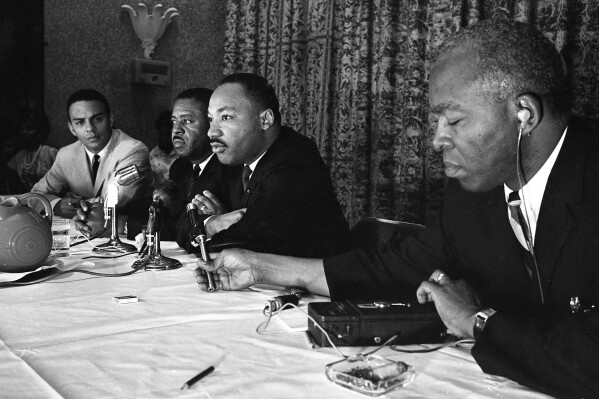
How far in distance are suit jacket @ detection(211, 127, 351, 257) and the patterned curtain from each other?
1.24 metres

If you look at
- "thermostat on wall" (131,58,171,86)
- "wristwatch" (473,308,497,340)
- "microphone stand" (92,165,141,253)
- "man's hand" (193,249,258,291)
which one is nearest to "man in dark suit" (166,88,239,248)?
"microphone stand" (92,165,141,253)

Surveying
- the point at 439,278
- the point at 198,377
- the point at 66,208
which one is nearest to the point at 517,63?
the point at 439,278

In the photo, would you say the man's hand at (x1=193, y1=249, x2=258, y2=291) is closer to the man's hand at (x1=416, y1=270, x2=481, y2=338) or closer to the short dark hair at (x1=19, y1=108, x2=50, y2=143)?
the man's hand at (x1=416, y1=270, x2=481, y2=338)

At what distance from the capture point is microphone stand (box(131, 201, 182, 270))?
2029 mm

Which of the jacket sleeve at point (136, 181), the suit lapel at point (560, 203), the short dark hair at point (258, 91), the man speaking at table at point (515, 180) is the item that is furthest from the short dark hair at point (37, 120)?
the suit lapel at point (560, 203)

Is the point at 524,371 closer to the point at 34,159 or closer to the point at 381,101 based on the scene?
the point at 381,101

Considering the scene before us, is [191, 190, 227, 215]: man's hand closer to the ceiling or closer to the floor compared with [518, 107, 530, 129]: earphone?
closer to the floor

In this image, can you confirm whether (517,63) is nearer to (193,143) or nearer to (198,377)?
(198,377)

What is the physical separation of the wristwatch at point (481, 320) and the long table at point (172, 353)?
0.17ft

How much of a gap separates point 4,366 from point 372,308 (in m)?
0.69

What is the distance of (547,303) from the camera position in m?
1.38

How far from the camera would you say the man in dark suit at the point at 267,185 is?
2441 millimetres

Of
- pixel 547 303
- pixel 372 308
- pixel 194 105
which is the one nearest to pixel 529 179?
pixel 547 303

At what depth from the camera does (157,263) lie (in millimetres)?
2031
